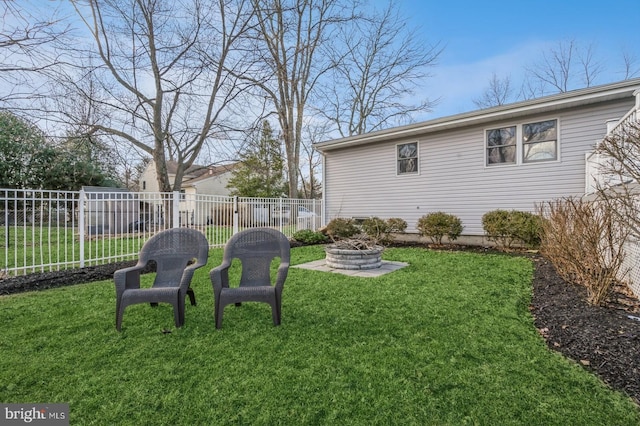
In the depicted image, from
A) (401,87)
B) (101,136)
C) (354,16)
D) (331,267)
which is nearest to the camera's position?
(331,267)

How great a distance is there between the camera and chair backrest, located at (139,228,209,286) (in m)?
3.45

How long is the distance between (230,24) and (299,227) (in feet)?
24.3

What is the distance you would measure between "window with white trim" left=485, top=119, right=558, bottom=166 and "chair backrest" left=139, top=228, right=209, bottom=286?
8.18 m

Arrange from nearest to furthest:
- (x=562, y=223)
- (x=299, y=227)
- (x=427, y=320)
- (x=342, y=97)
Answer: (x=427, y=320) → (x=562, y=223) → (x=299, y=227) → (x=342, y=97)

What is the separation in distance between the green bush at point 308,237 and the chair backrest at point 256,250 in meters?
6.47

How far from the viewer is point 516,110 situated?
768 centimetres

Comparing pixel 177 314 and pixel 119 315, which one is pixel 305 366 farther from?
pixel 119 315

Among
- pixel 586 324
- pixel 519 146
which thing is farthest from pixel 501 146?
pixel 586 324

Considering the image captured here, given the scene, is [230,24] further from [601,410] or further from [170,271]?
[601,410]

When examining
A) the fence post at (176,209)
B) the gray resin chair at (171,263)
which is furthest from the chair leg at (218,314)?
the fence post at (176,209)

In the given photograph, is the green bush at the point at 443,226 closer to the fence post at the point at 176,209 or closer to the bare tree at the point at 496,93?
the fence post at the point at 176,209

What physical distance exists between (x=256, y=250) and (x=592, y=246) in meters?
4.04

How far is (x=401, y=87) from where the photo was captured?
17.3 m

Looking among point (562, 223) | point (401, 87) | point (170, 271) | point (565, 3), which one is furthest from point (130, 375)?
point (401, 87)
